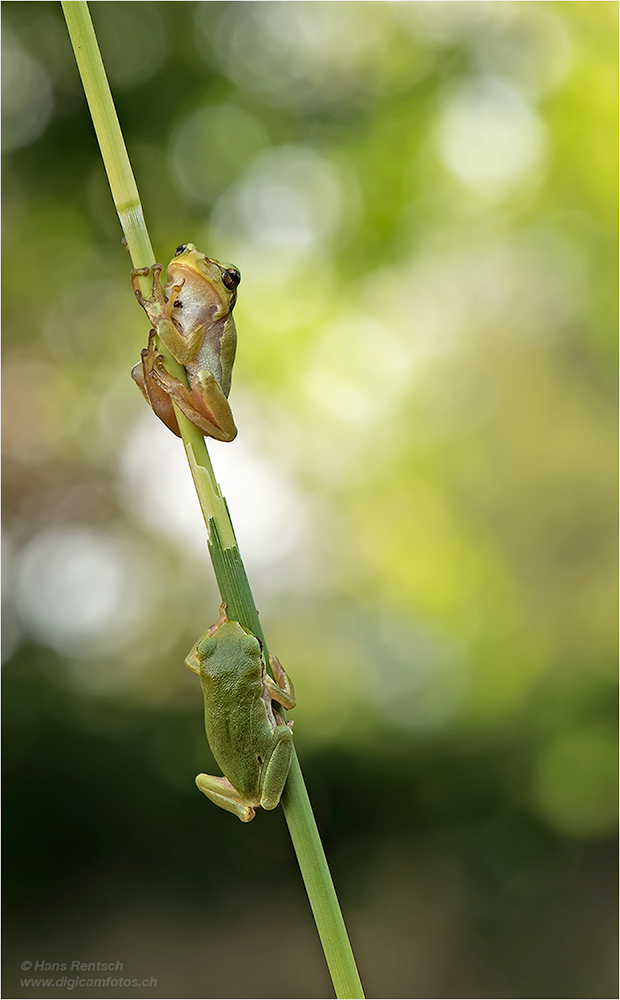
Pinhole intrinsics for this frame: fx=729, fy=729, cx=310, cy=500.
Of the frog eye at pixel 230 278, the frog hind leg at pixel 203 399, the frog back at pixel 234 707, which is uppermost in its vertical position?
the frog eye at pixel 230 278

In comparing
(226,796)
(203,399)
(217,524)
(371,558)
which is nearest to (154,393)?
(203,399)

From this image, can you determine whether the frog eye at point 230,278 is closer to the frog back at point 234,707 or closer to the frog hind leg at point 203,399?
the frog hind leg at point 203,399

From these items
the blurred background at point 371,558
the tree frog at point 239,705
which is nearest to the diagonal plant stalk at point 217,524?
the tree frog at point 239,705

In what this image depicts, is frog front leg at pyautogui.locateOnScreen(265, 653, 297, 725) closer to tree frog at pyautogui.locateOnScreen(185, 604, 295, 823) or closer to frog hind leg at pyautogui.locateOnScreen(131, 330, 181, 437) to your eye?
tree frog at pyautogui.locateOnScreen(185, 604, 295, 823)

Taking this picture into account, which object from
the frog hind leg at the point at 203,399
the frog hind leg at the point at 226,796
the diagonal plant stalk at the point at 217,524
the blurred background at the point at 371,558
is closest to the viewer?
the diagonal plant stalk at the point at 217,524

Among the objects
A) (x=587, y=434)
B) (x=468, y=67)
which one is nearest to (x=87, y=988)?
(x=587, y=434)

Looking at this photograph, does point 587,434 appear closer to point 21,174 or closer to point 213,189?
point 213,189

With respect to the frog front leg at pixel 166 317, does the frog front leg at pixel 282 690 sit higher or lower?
lower
